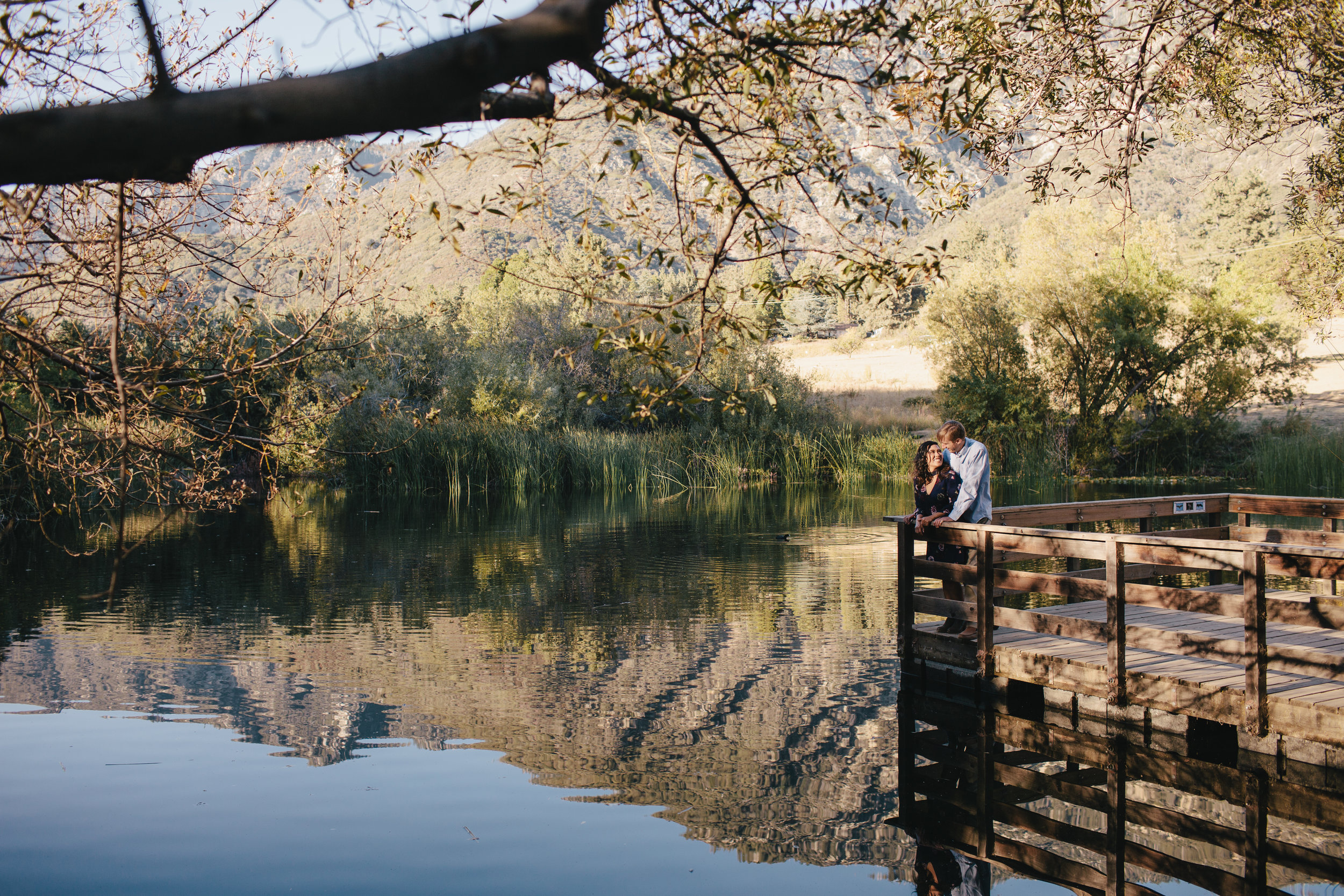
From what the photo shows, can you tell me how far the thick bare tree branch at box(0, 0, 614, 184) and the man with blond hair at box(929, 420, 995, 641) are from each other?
6.11 m

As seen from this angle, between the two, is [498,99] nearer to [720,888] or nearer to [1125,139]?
[720,888]

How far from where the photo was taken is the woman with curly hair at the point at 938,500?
8461 millimetres

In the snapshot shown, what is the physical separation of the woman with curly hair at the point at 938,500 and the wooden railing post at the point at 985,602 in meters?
0.30

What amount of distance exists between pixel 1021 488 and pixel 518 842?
2317 centimetres

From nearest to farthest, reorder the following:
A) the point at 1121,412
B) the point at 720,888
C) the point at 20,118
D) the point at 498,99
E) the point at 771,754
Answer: the point at 20,118 → the point at 498,99 → the point at 720,888 → the point at 771,754 → the point at 1121,412

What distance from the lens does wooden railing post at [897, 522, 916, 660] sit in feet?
28.4

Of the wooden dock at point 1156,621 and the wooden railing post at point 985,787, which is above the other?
the wooden dock at point 1156,621

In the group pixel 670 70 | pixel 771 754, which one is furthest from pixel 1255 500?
pixel 670 70

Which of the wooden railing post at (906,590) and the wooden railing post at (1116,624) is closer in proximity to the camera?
the wooden railing post at (1116,624)

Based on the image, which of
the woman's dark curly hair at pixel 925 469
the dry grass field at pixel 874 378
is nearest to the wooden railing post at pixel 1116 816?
the woman's dark curly hair at pixel 925 469

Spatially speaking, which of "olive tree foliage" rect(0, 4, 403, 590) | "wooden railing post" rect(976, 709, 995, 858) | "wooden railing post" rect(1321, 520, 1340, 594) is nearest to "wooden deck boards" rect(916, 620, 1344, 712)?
"wooden railing post" rect(976, 709, 995, 858)

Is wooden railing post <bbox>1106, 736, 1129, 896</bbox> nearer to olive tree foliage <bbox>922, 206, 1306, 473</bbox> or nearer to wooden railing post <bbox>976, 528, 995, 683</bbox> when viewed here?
wooden railing post <bbox>976, 528, 995, 683</bbox>

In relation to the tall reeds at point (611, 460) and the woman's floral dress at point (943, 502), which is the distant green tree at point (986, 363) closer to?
the tall reeds at point (611, 460)

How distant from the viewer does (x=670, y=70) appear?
4395mm
